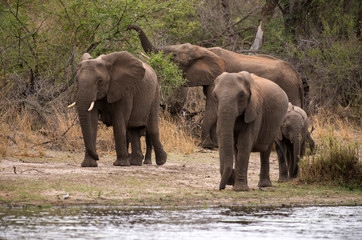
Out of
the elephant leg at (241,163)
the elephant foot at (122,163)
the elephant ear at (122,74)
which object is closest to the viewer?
the elephant leg at (241,163)

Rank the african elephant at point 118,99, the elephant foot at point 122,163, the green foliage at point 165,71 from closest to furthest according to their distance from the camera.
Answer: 1. the african elephant at point 118,99
2. the elephant foot at point 122,163
3. the green foliage at point 165,71

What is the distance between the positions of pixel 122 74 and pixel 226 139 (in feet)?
12.1

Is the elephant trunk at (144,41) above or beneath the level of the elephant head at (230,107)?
above

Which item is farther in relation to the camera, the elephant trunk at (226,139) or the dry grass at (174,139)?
the dry grass at (174,139)

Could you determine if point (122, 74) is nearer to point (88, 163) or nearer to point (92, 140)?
point (92, 140)

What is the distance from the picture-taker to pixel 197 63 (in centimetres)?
1814

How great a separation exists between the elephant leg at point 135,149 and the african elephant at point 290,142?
2.66 metres

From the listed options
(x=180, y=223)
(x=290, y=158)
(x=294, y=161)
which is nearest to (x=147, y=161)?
(x=290, y=158)

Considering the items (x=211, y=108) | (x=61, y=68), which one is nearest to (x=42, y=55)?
(x=61, y=68)

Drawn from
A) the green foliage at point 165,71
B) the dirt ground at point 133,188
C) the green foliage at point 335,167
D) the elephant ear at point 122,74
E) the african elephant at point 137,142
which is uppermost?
the green foliage at point 165,71

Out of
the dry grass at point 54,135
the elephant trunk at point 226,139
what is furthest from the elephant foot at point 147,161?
the elephant trunk at point 226,139

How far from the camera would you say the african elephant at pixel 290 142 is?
12.7m

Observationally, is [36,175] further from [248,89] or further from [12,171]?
[248,89]

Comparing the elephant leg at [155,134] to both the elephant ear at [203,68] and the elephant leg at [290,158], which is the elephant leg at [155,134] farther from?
the elephant ear at [203,68]
